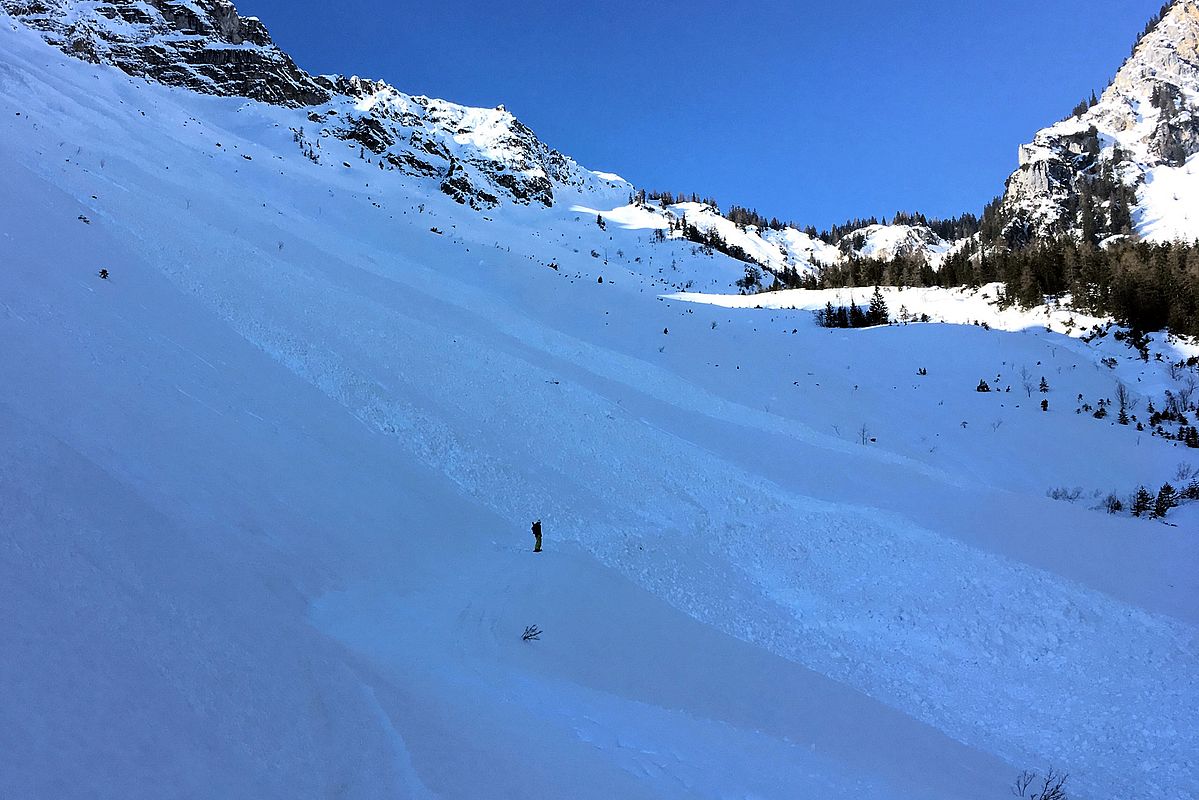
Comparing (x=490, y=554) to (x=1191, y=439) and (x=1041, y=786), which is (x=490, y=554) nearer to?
(x=1041, y=786)

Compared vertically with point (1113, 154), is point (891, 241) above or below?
below

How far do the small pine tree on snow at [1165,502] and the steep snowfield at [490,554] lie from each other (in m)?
1.50

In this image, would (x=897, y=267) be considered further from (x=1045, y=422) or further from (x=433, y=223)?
(x=433, y=223)

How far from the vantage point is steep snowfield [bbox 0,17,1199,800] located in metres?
4.91

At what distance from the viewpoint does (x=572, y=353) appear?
2161 centimetres

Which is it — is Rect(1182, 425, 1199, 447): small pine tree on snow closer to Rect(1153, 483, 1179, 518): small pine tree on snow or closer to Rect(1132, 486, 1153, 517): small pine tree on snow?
Rect(1153, 483, 1179, 518): small pine tree on snow

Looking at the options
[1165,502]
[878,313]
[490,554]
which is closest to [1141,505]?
[1165,502]

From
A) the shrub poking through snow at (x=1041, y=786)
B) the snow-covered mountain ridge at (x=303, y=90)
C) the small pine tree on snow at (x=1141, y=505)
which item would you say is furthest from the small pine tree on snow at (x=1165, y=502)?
the snow-covered mountain ridge at (x=303, y=90)

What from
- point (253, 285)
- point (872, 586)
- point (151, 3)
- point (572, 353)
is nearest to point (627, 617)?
point (872, 586)

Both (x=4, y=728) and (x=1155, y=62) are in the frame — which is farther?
(x=1155, y=62)

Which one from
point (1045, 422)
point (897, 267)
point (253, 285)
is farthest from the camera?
point (897, 267)

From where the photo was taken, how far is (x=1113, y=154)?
103 meters

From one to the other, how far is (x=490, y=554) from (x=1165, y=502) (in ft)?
52.3

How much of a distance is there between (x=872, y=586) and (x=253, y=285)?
58.2 ft
